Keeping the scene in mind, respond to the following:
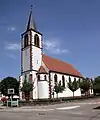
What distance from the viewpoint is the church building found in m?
59.7

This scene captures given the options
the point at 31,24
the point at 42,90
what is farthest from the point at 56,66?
the point at 31,24

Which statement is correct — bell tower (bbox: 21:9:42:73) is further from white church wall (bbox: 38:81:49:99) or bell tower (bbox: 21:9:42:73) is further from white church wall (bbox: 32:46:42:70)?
white church wall (bbox: 38:81:49:99)

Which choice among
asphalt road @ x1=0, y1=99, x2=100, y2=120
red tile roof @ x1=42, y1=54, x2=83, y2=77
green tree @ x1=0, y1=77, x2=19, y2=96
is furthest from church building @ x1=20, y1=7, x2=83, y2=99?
asphalt road @ x1=0, y1=99, x2=100, y2=120

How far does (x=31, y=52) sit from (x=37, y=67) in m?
4.15

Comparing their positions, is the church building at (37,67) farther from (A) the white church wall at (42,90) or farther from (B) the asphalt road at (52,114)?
(B) the asphalt road at (52,114)

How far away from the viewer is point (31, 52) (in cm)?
→ 6088

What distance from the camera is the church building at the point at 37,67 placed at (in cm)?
5972

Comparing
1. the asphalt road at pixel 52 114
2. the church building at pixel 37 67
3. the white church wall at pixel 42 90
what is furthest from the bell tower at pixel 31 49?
the asphalt road at pixel 52 114

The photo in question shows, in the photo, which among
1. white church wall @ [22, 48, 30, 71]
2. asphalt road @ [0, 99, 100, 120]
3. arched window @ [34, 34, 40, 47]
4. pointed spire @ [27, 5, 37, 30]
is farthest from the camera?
pointed spire @ [27, 5, 37, 30]

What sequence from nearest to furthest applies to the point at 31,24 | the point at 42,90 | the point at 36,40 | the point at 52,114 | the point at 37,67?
the point at 52,114 < the point at 42,90 < the point at 37,67 < the point at 36,40 < the point at 31,24

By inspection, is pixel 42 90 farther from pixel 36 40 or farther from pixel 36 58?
pixel 36 40

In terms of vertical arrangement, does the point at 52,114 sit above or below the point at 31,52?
below

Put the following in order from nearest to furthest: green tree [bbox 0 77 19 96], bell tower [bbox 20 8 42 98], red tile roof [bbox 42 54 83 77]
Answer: bell tower [bbox 20 8 42 98] → red tile roof [bbox 42 54 83 77] → green tree [bbox 0 77 19 96]

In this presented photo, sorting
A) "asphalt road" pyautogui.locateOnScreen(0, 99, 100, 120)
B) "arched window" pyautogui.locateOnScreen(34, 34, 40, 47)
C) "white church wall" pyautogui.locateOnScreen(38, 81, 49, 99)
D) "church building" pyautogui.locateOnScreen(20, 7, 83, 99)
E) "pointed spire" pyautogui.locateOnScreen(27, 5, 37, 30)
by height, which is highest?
"pointed spire" pyautogui.locateOnScreen(27, 5, 37, 30)
